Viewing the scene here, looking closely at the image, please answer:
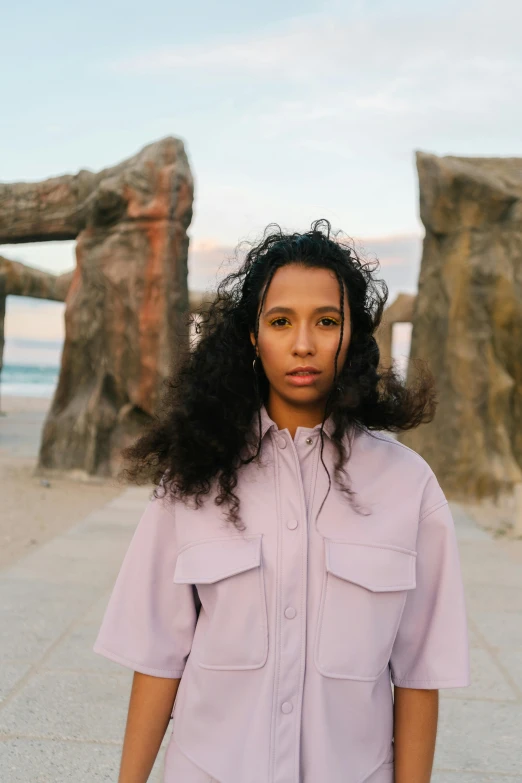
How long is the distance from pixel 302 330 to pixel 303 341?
2 centimetres

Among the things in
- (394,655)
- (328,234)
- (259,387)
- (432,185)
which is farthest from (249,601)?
(432,185)

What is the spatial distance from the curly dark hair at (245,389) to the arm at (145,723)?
31 centimetres

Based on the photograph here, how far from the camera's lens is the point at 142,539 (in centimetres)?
151

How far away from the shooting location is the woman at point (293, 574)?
4.55 ft

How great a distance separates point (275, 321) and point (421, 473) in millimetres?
349

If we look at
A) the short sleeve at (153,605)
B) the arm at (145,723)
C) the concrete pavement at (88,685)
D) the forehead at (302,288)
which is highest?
the forehead at (302,288)

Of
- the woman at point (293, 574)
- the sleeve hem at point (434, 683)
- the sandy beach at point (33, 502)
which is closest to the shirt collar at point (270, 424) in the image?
the woman at point (293, 574)

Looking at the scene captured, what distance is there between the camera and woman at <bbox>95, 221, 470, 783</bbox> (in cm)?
139

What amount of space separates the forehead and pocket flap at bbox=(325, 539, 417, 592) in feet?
1.28

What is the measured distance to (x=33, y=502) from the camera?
7664 mm

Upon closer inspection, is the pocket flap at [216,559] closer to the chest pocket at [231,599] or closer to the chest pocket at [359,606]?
the chest pocket at [231,599]

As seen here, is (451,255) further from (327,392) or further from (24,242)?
(327,392)

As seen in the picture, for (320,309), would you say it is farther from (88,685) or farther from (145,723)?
(88,685)

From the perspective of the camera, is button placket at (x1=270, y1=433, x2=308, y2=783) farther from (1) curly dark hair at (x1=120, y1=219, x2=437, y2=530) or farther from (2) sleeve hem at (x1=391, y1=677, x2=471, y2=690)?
(2) sleeve hem at (x1=391, y1=677, x2=471, y2=690)
